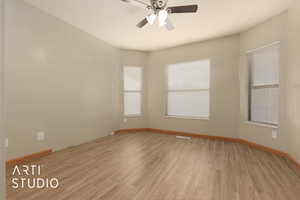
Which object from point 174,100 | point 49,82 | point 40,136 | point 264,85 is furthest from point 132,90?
point 264,85

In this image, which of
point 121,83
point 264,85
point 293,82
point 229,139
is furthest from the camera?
point 121,83

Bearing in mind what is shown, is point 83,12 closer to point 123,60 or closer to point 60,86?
point 60,86

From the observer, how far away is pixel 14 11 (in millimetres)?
2184

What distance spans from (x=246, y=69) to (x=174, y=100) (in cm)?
199

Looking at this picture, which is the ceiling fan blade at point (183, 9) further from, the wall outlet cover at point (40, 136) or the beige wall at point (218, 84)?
the wall outlet cover at point (40, 136)

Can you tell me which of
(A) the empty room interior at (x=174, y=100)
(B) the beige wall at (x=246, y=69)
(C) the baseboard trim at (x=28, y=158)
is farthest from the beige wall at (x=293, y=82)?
(C) the baseboard trim at (x=28, y=158)

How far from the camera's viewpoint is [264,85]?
2959 mm

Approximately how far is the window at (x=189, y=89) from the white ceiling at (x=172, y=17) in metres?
0.81

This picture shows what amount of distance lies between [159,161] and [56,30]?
3.11 metres

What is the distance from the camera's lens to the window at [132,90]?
452 centimetres

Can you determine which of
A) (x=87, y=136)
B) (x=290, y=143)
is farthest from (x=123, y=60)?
(x=290, y=143)


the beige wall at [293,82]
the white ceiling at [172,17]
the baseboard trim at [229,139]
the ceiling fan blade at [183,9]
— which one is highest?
the white ceiling at [172,17]

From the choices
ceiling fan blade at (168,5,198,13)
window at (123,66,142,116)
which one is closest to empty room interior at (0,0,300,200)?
ceiling fan blade at (168,5,198,13)

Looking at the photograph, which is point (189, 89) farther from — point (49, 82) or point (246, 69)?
point (49, 82)
